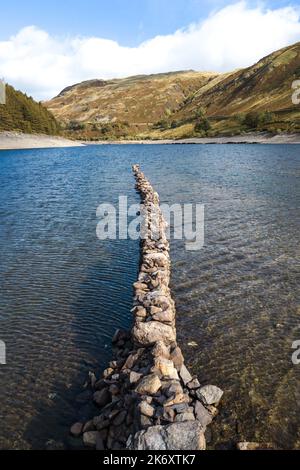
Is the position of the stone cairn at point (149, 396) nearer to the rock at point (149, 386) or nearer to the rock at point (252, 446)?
the rock at point (149, 386)

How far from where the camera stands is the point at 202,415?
10.9 m

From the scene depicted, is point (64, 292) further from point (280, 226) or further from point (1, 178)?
point (1, 178)

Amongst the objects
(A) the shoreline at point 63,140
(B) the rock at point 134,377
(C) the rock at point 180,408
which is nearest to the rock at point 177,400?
(C) the rock at point 180,408

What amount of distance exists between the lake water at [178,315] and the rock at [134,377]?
1.56 m

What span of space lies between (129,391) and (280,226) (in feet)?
72.6

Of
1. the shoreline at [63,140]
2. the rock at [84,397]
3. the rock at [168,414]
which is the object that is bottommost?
the rock at [84,397]

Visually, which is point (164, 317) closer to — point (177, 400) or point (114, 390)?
point (114, 390)

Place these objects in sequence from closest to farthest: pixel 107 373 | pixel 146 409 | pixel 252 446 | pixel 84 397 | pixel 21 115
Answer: pixel 146 409 < pixel 252 446 < pixel 84 397 < pixel 107 373 < pixel 21 115

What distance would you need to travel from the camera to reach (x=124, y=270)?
2245cm

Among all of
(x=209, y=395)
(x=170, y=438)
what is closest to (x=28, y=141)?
(x=209, y=395)

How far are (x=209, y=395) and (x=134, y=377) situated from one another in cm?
220

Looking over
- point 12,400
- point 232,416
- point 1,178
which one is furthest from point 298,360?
point 1,178

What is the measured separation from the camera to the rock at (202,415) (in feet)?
35.4
